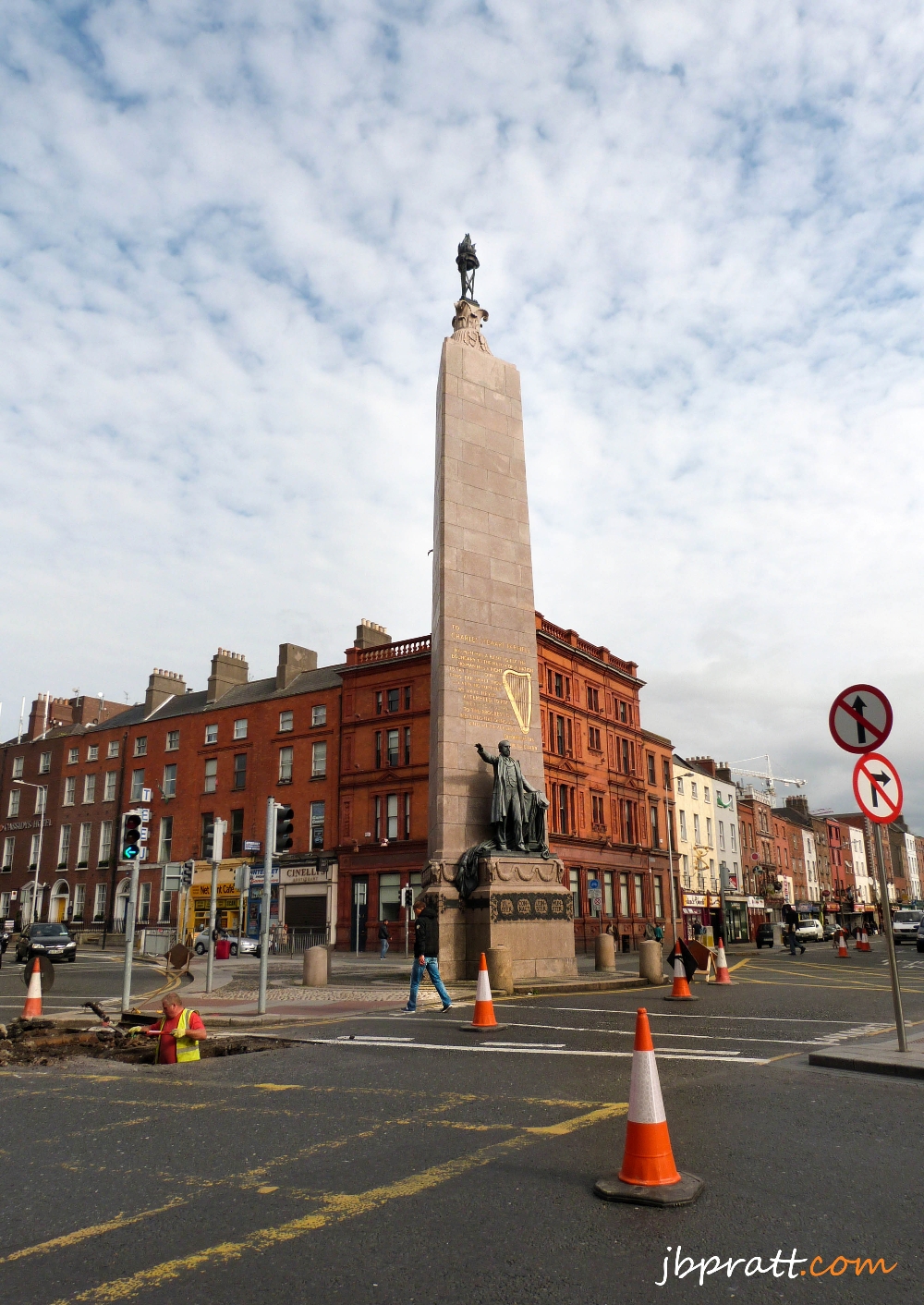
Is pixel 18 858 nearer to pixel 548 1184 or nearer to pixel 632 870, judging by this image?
pixel 632 870

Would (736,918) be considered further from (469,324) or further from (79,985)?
(79,985)

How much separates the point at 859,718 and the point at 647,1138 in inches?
222

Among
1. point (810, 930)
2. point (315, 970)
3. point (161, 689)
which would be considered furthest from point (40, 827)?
point (810, 930)

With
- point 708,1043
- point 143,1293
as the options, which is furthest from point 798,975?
point 143,1293

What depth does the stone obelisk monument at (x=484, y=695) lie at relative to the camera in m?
20.3

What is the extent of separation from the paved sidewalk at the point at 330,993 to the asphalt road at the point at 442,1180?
5.30 m

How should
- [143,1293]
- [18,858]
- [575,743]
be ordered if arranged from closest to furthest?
[143,1293], [575,743], [18,858]

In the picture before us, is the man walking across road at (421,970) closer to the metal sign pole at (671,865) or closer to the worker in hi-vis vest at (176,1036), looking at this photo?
the worker in hi-vis vest at (176,1036)

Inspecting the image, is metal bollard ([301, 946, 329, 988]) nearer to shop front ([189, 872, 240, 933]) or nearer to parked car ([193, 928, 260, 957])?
parked car ([193, 928, 260, 957])

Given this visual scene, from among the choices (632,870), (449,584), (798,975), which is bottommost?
(798,975)

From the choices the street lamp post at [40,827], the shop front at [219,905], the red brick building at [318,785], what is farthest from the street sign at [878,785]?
the street lamp post at [40,827]

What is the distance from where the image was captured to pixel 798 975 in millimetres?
23609

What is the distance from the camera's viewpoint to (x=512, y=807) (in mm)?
21406

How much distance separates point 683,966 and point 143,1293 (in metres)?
14.8
